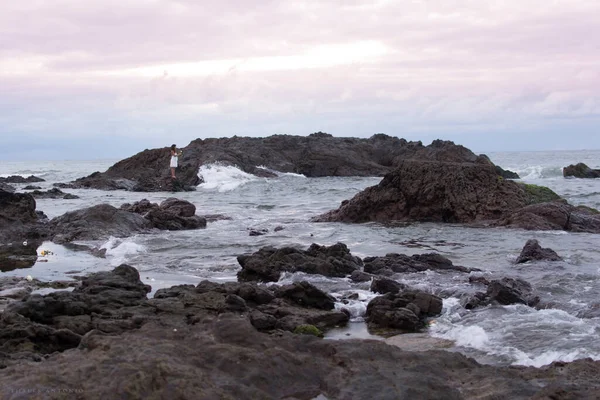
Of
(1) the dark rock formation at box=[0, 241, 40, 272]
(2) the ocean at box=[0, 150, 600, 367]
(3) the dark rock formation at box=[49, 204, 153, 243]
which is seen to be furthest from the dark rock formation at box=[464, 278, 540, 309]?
Answer: (3) the dark rock formation at box=[49, 204, 153, 243]

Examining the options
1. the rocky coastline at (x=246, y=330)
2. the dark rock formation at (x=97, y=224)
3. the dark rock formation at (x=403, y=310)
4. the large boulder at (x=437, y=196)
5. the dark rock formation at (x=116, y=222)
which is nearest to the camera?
the rocky coastline at (x=246, y=330)

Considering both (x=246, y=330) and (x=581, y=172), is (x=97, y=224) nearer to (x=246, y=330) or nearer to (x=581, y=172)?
(x=246, y=330)

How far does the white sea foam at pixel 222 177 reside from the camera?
41.4m

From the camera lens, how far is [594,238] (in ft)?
49.8

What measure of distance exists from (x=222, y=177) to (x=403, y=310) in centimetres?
3681

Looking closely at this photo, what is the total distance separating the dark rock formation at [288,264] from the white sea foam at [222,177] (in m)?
28.9

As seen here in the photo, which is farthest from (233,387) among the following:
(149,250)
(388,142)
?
(388,142)

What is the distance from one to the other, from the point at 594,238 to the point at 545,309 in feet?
25.7

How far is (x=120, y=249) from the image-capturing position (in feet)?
45.9

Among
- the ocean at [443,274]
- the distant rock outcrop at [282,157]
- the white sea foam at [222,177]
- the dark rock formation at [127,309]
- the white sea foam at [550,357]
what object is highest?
the distant rock outcrop at [282,157]

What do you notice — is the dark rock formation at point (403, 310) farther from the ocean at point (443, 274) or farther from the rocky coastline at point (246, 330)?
the ocean at point (443, 274)

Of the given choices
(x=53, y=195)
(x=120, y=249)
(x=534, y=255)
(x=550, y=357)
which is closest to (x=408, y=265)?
(x=534, y=255)

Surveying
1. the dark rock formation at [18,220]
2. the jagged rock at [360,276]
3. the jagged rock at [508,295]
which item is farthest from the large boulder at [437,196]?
the jagged rock at [508,295]

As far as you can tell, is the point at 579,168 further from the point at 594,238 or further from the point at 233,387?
the point at 233,387
